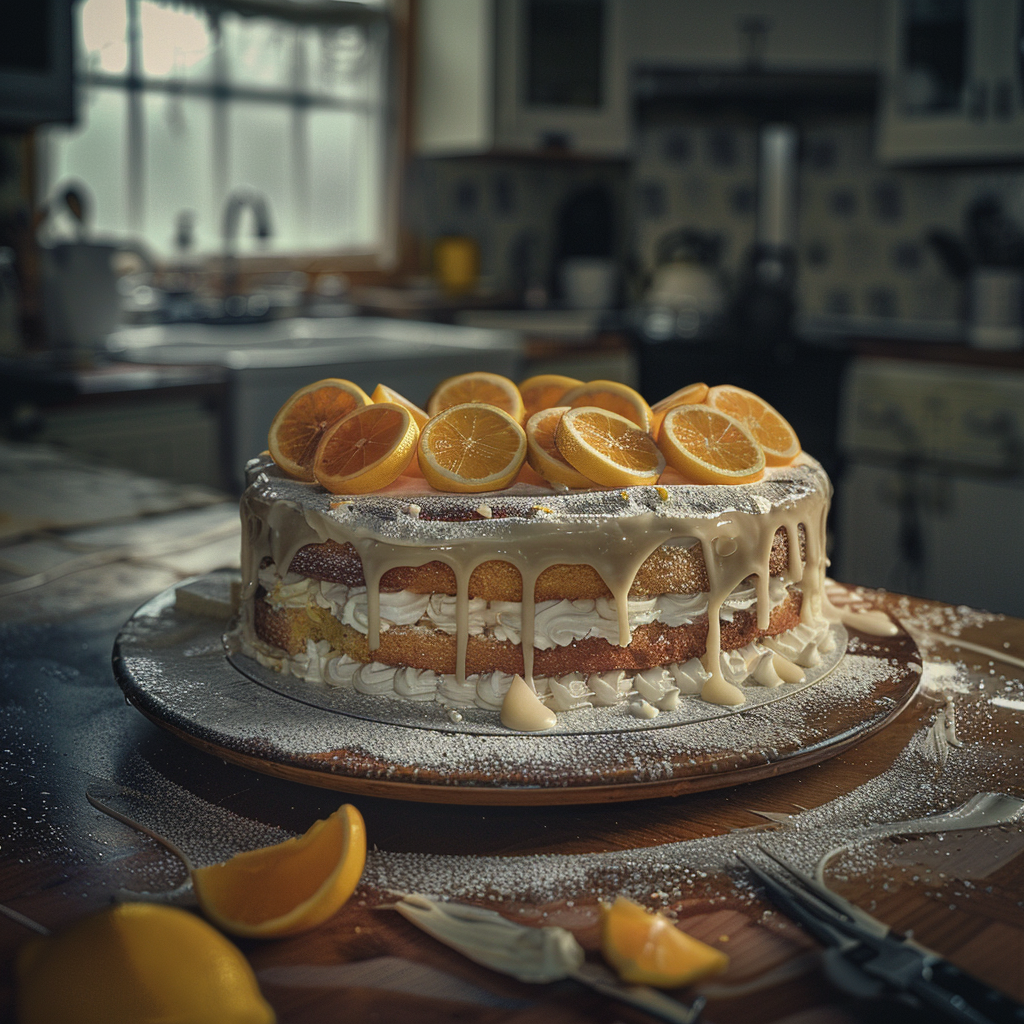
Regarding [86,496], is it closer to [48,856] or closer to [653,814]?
[48,856]

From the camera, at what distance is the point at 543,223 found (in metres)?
4.95

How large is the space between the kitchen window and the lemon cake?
10.00ft

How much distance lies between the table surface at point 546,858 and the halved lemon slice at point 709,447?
26 cm

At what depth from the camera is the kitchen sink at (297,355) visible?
2.86 metres

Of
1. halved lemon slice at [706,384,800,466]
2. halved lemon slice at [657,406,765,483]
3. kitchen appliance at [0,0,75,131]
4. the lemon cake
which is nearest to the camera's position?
the lemon cake

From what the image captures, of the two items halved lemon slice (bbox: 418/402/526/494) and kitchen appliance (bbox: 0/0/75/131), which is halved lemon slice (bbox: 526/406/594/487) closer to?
halved lemon slice (bbox: 418/402/526/494)

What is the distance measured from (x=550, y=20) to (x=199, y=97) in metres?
1.34

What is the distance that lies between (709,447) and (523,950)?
21.4 inches

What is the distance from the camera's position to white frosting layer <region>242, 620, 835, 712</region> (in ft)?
2.89

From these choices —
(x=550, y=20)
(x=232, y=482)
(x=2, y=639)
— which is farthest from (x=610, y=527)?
(x=550, y=20)

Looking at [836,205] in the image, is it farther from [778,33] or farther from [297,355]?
[297,355]

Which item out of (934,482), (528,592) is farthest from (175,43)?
(528,592)

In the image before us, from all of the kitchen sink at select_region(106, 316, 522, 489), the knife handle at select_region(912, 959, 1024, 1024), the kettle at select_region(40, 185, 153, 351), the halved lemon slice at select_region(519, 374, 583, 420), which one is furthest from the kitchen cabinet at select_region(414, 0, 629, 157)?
the knife handle at select_region(912, 959, 1024, 1024)

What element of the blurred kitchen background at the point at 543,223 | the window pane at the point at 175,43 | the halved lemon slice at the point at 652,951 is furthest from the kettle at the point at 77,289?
the halved lemon slice at the point at 652,951
